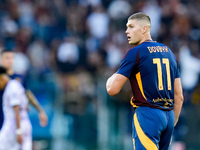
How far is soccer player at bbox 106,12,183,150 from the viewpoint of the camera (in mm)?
5945

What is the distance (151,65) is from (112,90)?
632 mm

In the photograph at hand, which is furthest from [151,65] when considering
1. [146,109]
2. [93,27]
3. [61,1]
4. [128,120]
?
[61,1]

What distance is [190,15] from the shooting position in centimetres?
1598

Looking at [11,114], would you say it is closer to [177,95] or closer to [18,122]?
[18,122]

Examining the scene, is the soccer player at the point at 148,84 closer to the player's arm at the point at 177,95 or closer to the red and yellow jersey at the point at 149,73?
the red and yellow jersey at the point at 149,73

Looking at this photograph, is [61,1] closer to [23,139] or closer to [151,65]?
[23,139]

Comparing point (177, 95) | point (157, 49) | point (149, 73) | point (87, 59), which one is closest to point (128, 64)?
point (149, 73)

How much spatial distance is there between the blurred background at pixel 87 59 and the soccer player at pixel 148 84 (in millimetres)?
6275

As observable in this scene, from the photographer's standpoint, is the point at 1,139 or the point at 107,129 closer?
the point at 1,139

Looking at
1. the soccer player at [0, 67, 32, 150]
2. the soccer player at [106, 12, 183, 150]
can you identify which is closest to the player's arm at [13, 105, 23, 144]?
the soccer player at [0, 67, 32, 150]

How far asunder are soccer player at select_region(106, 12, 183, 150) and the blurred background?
6275 mm

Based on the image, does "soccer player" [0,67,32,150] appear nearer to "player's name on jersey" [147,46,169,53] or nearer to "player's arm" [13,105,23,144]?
"player's arm" [13,105,23,144]

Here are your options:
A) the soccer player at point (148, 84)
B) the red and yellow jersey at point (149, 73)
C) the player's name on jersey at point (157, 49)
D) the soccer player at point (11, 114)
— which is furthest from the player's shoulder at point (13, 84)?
the player's name on jersey at point (157, 49)

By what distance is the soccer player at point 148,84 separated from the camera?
5945 mm
